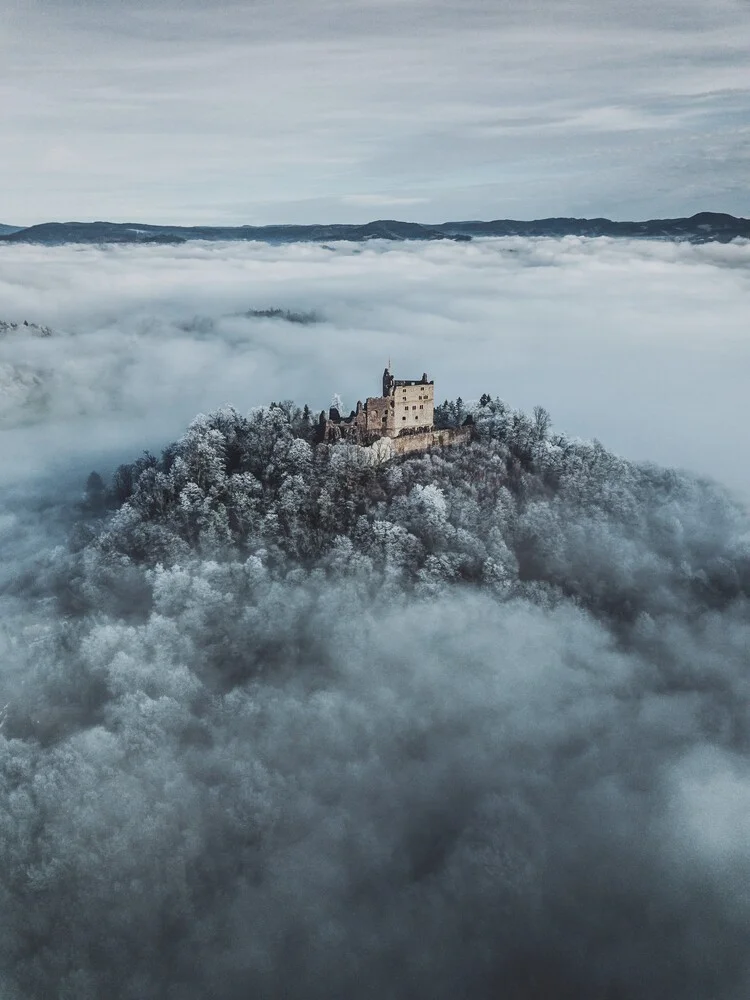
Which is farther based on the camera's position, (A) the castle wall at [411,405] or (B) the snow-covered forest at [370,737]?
(A) the castle wall at [411,405]

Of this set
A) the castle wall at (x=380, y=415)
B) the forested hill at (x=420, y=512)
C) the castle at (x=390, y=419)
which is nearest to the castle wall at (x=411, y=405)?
the castle at (x=390, y=419)

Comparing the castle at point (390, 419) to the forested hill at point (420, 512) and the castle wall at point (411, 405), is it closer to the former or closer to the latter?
the castle wall at point (411, 405)

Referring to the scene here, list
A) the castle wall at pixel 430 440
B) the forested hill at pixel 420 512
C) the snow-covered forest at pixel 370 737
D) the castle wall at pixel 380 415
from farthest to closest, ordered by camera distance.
Answer: the castle wall at pixel 430 440 < the castle wall at pixel 380 415 < the forested hill at pixel 420 512 < the snow-covered forest at pixel 370 737

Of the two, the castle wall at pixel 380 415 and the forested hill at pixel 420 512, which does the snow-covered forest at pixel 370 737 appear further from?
the castle wall at pixel 380 415

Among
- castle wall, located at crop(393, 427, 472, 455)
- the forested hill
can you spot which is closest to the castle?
castle wall, located at crop(393, 427, 472, 455)

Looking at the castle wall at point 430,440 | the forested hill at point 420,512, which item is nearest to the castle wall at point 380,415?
the castle wall at point 430,440

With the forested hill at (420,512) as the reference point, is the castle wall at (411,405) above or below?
above

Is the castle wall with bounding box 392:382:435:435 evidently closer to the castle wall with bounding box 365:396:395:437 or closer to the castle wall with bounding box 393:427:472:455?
the castle wall with bounding box 365:396:395:437

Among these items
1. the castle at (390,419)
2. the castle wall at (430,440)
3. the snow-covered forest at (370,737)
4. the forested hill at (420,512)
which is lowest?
the snow-covered forest at (370,737)

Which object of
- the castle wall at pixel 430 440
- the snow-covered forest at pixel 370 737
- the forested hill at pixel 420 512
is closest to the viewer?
the snow-covered forest at pixel 370 737
